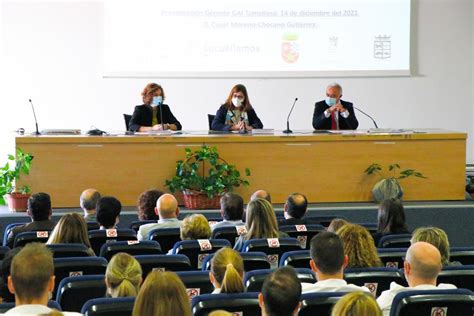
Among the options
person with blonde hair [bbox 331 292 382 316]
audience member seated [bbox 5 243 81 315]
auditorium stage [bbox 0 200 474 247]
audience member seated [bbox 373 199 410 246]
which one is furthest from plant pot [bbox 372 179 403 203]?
person with blonde hair [bbox 331 292 382 316]

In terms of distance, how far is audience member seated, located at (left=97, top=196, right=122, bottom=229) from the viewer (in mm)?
5953

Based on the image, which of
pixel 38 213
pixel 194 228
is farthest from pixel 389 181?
pixel 38 213

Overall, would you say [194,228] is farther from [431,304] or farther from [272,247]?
[431,304]

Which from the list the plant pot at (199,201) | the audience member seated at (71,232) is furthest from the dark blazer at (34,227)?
the plant pot at (199,201)

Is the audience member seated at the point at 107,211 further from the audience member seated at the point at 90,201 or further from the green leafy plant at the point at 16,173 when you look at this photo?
the green leafy plant at the point at 16,173

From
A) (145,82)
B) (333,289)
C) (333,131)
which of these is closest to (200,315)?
(333,289)

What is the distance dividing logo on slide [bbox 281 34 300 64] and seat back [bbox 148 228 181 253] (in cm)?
609

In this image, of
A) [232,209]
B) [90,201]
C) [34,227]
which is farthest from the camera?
[90,201]

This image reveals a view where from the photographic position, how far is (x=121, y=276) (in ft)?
12.3

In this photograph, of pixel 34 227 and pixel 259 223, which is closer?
pixel 259 223

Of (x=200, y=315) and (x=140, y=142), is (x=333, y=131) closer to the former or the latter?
(x=140, y=142)

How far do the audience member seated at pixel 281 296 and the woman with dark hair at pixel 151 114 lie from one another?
562cm

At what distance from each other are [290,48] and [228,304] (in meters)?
8.27

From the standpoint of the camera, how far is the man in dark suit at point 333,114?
360 inches
